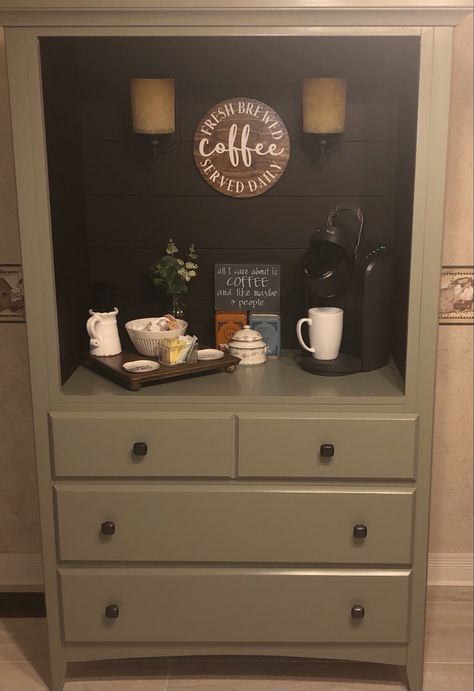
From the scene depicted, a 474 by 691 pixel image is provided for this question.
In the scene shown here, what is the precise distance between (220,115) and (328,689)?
5.87ft

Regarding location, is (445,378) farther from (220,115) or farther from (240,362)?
(220,115)

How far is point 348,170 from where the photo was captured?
2523mm

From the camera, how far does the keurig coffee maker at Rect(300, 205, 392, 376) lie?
2.31 metres

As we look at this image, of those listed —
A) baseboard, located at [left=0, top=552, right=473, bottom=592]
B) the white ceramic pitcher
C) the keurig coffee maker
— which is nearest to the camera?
the keurig coffee maker

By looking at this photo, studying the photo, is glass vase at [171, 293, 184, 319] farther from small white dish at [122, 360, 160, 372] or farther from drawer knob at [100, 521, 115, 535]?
drawer knob at [100, 521, 115, 535]

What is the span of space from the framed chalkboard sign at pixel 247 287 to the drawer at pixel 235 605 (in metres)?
0.83

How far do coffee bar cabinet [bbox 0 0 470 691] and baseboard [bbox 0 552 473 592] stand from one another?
0.58 metres

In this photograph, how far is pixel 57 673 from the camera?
2428 mm

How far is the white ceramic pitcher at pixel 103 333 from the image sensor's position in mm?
2410

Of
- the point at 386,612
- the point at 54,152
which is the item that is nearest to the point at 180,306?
the point at 54,152

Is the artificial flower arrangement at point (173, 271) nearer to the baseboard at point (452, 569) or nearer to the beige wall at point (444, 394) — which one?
the beige wall at point (444, 394)

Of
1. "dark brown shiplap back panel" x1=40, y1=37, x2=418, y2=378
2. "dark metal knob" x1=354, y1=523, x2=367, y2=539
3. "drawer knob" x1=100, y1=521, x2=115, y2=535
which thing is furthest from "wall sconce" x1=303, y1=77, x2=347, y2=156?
"drawer knob" x1=100, y1=521, x2=115, y2=535

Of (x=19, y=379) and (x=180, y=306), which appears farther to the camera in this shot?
(x=19, y=379)

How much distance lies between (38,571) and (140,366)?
110 cm
